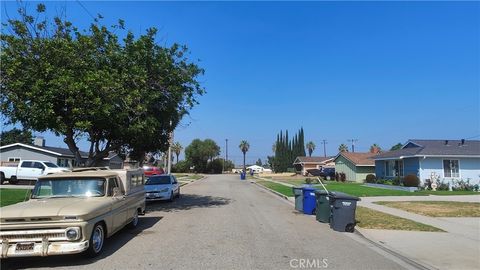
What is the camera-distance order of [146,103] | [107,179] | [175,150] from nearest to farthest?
[107,179]
[146,103]
[175,150]

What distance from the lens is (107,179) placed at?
10.5m

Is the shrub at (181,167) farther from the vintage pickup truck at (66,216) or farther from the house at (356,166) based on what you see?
the vintage pickup truck at (66,216)

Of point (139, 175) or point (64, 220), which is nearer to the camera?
point (64, 220)

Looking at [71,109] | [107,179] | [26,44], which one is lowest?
[107,179]

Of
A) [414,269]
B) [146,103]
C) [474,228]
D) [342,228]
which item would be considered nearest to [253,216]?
[342,228]

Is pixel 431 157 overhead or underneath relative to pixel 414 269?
overhead

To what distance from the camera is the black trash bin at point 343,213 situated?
13.1 meters

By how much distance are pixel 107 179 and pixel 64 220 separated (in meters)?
2.43

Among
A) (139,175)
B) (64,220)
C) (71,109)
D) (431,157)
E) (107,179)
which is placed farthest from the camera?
(431,157)

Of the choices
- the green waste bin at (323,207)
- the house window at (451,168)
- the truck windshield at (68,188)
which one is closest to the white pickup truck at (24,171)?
the green waste bin at (323,207)

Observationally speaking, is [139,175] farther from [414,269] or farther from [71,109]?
[414,269]

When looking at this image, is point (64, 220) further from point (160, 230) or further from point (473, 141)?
point (473, 141)

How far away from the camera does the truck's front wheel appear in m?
8.54

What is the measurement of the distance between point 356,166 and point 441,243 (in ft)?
134
